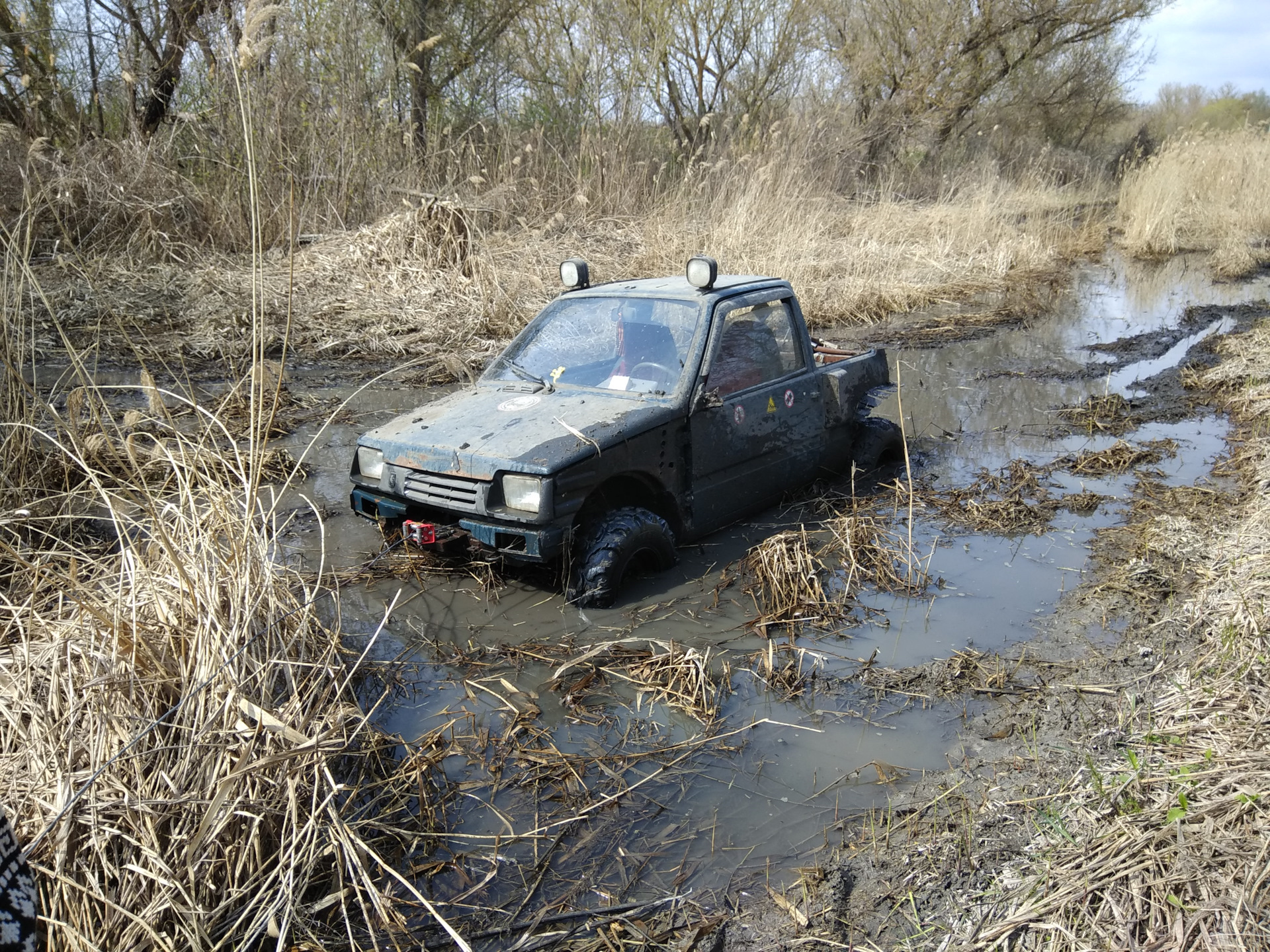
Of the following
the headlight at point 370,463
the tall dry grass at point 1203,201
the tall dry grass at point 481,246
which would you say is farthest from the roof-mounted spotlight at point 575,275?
the tall dry grass at point 1203,201

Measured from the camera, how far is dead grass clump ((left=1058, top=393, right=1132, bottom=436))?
7.96 meters

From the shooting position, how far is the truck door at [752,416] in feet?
17.0

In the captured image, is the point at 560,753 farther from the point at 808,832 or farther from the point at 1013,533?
the point at 1013,533

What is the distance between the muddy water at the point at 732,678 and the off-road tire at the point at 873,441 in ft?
1.76

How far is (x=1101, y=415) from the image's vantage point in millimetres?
8250

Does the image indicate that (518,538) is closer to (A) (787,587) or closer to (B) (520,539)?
(B) (520,539)

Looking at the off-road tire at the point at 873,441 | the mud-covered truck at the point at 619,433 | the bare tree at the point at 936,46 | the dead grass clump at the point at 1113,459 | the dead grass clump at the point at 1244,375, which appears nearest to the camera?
the mud-covered truck at the point at 619,433

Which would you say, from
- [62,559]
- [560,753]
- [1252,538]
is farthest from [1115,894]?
[62,559]

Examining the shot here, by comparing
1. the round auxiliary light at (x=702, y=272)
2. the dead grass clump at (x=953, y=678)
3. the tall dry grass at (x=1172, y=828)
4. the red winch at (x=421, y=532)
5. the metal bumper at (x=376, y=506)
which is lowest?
the dead grass clump at (x=953, y=678)

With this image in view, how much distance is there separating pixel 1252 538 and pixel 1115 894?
307cm

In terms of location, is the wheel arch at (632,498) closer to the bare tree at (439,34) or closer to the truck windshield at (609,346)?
the truck windshield at (609,346)

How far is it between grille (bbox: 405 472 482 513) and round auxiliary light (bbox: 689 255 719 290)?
1825mm

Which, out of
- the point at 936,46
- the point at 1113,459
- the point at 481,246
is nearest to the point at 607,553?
the point at 1113,459

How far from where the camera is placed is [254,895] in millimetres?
2754
